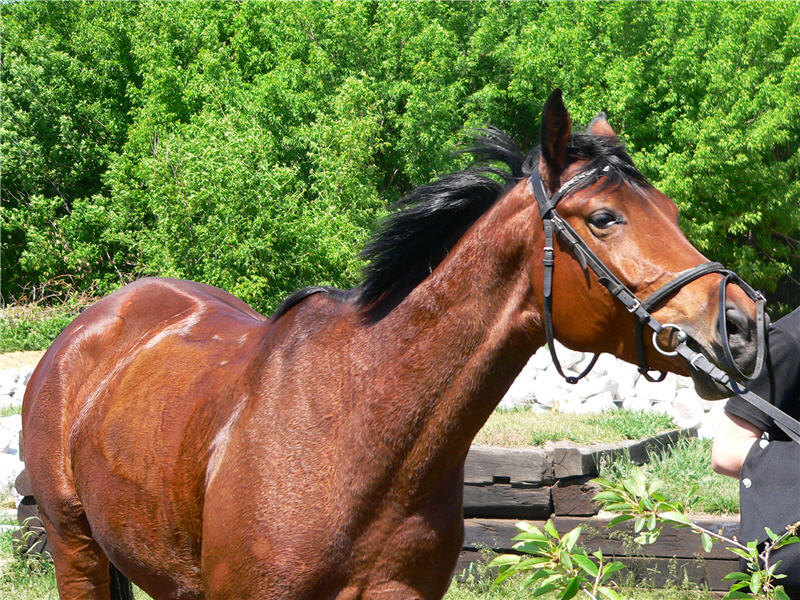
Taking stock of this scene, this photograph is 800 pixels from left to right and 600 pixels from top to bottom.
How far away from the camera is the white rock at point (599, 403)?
31.4 ft

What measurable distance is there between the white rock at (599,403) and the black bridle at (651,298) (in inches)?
280

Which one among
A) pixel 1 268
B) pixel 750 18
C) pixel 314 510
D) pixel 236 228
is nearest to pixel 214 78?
pixel 1 268

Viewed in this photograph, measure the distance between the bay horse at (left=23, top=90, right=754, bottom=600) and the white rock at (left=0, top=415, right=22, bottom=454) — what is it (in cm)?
629

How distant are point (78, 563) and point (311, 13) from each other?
76.7 ft

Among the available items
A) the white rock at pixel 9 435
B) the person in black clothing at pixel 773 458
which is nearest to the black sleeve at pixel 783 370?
the person in black clothing at pixel 773 458

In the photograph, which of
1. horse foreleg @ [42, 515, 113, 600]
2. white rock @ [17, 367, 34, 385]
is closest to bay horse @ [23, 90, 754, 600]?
horse foreleg @ [42, 515, 113, 600]

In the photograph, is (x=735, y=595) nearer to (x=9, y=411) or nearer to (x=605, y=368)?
(x=605, y=368)

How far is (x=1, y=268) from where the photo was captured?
29.3 metres

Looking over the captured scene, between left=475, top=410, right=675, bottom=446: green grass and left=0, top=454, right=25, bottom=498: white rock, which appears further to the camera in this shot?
left=0, top=454, right=25, bottom=498: white rock

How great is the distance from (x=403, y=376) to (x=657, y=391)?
341 inches

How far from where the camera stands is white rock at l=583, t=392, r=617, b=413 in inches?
377

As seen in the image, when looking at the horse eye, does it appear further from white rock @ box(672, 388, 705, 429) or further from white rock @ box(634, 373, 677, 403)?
white rock @ box(634, 373, 677, 403)

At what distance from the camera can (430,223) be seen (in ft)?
9.30

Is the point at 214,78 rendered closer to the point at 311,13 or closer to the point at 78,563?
the point at 311,13
